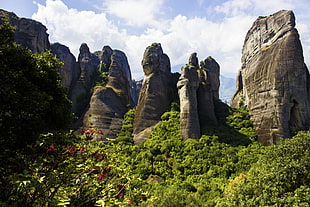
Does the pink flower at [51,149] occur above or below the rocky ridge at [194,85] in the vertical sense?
below

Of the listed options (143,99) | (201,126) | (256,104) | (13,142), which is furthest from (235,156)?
(13,142)

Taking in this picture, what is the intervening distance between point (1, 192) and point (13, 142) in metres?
1.58

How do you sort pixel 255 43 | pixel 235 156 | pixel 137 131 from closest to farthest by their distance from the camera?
pixel 235 156, pixel 137 131, pixel 255 43

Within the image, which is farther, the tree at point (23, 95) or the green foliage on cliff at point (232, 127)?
the green foliage on cliff at point (232, 127)

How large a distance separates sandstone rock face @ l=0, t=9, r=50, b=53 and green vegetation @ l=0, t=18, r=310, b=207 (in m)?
29.7

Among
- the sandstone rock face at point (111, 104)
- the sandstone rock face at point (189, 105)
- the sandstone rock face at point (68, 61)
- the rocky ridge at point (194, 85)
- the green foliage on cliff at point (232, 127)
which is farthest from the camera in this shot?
the sandstone rock face at point (68, 61)

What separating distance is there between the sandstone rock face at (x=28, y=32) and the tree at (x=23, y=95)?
34.9 metres

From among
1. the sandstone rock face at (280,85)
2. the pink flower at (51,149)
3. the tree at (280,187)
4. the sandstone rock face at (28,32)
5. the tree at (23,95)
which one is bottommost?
the tree at (280,187)

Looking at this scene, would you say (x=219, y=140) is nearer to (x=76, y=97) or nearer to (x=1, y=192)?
(x=1, y=192)

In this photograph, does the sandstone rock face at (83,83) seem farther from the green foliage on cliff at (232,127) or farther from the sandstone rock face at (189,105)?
the green foliage on cliff at (232,127)

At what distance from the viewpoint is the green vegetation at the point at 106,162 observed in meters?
5.45

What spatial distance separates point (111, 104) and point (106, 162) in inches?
1236

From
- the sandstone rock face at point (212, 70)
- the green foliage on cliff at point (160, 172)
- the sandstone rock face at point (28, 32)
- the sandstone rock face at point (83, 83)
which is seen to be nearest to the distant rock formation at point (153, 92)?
the green foliage on cliff at point (160, 172)

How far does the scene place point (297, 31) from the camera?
2831 centimetres
